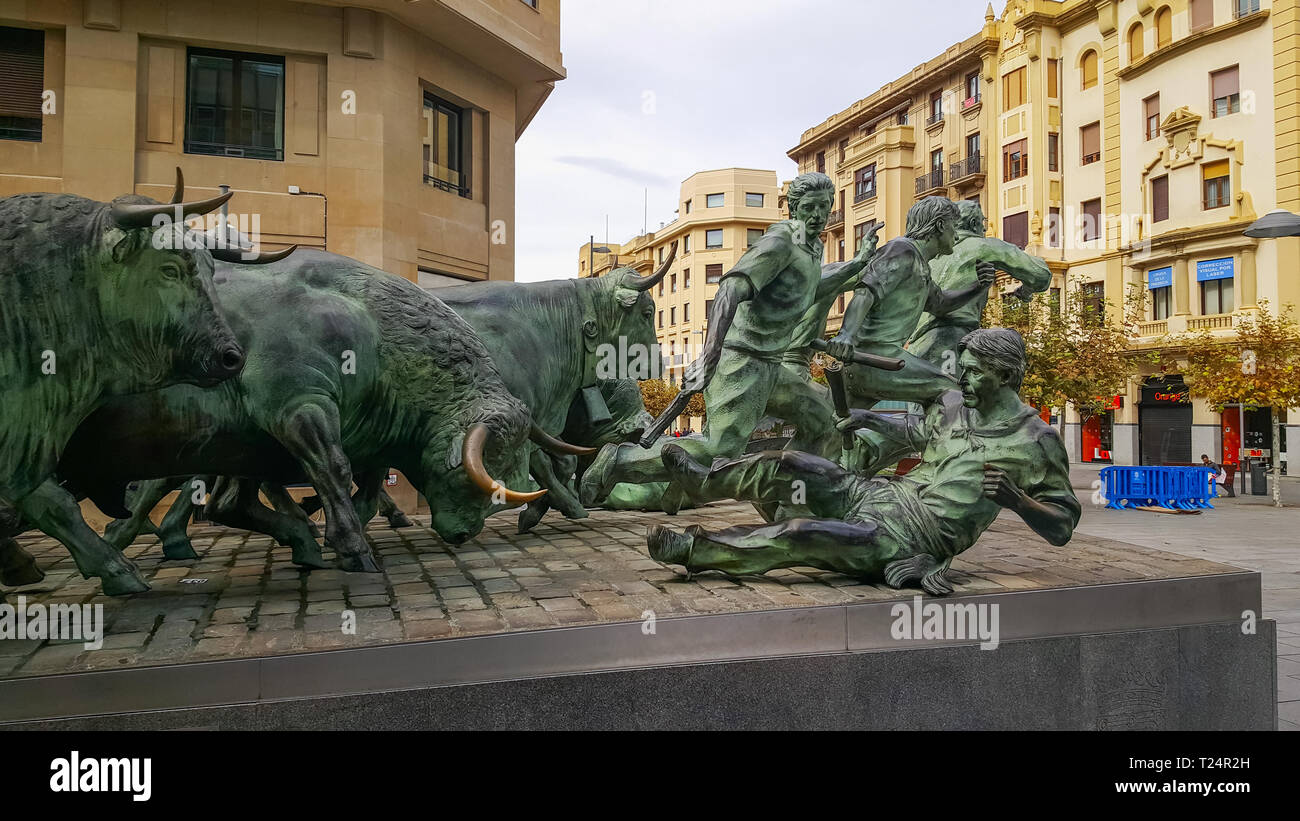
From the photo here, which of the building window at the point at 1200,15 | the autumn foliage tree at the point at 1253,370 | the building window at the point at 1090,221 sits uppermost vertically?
the building window at the point at 1200,15

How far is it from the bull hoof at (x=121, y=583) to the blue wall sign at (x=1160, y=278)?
33328 mm

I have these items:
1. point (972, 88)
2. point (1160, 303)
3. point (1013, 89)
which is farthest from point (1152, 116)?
point (972, 88)

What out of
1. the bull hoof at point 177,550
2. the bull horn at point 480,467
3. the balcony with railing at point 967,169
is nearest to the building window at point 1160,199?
the balcony with railing at point 967,169

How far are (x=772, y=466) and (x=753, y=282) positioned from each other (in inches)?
66.1

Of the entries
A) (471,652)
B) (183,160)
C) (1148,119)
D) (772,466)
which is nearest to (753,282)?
(772,466)

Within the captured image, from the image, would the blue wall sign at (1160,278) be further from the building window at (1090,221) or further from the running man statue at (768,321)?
the running man statue at (768,321)

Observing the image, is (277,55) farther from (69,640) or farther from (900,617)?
(900,617)

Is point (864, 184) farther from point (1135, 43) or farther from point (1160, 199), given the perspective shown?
point (1160, 199)

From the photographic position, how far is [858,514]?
4.64 meters

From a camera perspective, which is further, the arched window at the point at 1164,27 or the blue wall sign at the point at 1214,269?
the arched window at the point at 1164,27

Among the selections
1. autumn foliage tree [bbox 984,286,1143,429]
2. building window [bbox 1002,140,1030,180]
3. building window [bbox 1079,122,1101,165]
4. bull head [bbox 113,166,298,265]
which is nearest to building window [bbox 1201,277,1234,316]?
building window [bbox 1079,122,1101,165]

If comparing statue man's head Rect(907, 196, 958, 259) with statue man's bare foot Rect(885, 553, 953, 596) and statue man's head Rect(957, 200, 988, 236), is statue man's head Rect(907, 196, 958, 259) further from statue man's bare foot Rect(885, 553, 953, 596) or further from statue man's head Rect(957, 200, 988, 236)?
statue man's bare foot Rect(885, 553, 953, 596)

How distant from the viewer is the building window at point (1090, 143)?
3325cm
